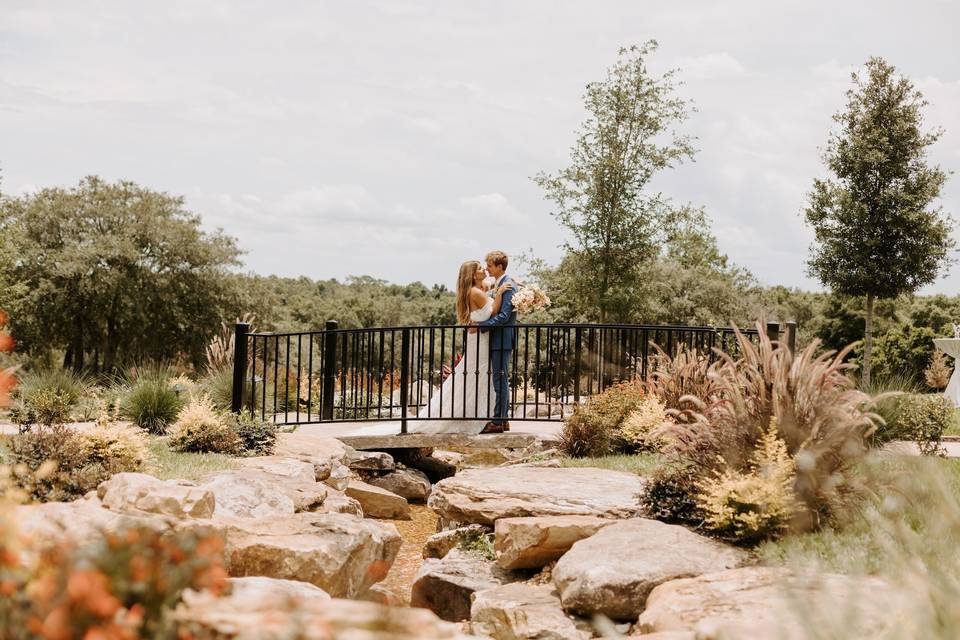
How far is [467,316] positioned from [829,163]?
12231 mm

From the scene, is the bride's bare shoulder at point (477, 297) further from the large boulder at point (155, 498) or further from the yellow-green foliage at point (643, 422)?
the large boulder at point (155, 498)

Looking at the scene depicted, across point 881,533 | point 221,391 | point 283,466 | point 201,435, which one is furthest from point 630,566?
point 221,391

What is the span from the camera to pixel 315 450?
842 centimetres

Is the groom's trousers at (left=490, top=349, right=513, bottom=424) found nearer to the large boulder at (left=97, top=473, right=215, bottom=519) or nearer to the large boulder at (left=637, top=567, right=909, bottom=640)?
the large boulder at (left=97, top=473, right=215, bottom=519)

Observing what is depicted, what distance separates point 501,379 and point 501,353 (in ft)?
1.02

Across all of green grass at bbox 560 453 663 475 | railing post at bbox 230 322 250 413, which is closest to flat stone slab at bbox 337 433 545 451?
railing post at bbox 230 322 250 413

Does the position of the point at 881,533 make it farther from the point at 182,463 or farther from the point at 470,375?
the point at 470,375

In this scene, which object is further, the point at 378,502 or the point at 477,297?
the point at 477,297

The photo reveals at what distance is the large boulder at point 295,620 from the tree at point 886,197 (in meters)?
17.3

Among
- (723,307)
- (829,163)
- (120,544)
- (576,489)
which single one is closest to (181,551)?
(120,544)

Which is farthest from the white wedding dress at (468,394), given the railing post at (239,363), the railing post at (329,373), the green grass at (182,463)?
the green grass at (182,463)

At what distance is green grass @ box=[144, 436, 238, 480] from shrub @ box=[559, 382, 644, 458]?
3.31 m

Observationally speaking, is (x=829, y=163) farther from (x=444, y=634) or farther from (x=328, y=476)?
(x=444, y=634)

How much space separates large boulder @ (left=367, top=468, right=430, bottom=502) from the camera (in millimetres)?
9891
